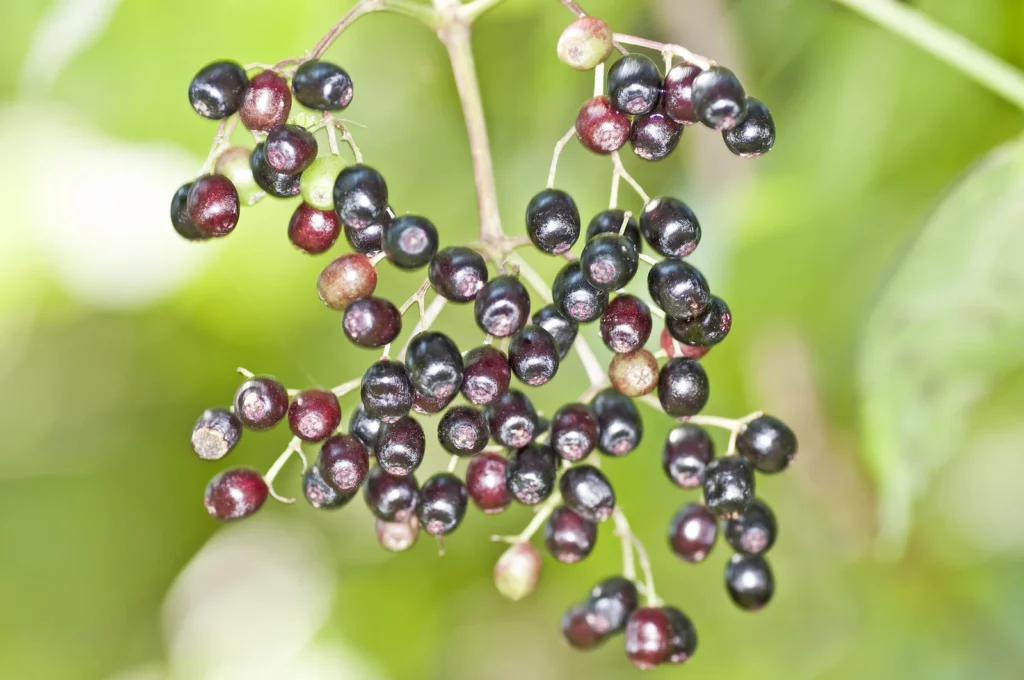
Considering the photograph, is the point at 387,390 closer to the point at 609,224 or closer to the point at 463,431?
the point at 463,431

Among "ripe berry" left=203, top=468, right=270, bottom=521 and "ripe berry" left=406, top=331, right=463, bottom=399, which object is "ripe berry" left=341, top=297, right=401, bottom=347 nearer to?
"ripe berry" left=406, top=331, right=463, bottom=399

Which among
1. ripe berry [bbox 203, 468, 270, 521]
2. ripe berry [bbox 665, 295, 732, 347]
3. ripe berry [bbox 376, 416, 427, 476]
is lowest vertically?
ripe berry [bbox 203, 468, 270, 521]

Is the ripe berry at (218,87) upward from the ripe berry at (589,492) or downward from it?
upward

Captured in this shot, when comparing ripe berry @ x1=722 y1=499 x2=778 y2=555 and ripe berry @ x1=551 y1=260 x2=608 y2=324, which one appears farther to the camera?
ripe berry @ x1=722 y1=499 x2=778 y2=555

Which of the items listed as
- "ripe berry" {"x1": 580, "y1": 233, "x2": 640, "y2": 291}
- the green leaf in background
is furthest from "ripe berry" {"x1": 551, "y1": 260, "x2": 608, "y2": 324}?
the green leaf in background

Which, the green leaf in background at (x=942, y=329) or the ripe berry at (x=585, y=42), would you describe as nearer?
the ripe berry at (x=585, y=42)

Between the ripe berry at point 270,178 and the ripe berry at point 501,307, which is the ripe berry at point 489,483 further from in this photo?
the ripe berry at point 270,178

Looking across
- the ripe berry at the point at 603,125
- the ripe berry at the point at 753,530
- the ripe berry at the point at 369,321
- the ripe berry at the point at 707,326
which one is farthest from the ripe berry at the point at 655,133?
the ripe berry at the point at 753,530
